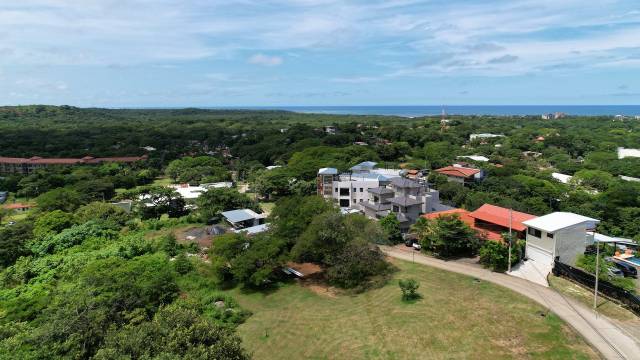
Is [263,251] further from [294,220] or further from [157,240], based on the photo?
[157,240]

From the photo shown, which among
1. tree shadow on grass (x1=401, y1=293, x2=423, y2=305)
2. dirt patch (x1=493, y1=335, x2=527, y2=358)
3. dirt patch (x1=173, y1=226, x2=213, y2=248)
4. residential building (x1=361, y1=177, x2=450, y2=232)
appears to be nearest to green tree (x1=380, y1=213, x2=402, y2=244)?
residential building (x1=361, y1=177, x2=450, y2=232)

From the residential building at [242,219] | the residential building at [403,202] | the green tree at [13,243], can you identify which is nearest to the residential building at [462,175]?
the residential building at [403,202]

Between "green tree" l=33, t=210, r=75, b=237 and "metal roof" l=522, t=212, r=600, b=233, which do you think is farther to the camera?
"green tree" l=33, t=210, r=75, b=237

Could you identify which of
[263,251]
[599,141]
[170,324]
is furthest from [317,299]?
[599,141]

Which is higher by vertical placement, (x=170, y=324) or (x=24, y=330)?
(x=170, y=324)

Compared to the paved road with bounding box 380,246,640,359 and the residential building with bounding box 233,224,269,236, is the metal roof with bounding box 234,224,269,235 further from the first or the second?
the paved road with bounding box 380,246,640,359

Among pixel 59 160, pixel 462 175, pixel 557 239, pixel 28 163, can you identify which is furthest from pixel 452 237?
pixel 28 163
